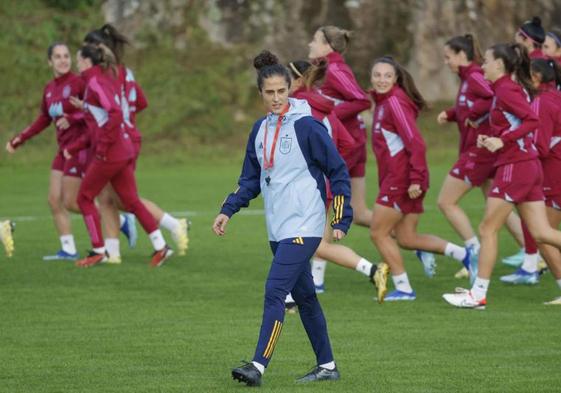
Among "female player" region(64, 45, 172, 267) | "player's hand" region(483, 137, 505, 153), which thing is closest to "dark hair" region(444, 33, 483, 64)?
"player's hand" region(483, 137, 505, 153)

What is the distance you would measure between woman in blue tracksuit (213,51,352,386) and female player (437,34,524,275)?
15.2ft

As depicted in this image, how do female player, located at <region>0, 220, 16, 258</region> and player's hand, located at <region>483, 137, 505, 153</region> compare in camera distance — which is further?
female player, located at <region>0, 220, 16, 258</region>

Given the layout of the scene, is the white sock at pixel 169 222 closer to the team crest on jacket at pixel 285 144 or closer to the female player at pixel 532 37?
the female player at pixel 532 37

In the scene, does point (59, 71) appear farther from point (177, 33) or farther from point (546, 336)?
point (177, 33)

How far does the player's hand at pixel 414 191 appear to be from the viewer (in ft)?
34.9

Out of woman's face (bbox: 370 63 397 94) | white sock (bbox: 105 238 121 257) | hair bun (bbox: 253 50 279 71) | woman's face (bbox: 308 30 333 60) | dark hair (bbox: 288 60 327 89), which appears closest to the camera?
hair bun (bbox: 253 50 279 71)

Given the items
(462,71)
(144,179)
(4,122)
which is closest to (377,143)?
(462,71)

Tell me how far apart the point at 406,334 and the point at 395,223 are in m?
1.93

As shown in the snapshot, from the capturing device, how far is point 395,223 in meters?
11.0

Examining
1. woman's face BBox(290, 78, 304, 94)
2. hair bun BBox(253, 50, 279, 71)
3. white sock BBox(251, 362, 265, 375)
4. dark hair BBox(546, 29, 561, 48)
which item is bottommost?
white sock BBox(251, 362, 265, 375)

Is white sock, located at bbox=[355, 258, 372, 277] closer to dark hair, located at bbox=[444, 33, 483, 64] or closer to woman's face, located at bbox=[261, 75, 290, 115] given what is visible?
dark hair, located at bbox=[444, 33, 483, 64]

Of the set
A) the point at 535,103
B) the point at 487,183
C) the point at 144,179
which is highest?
the point at 535,103

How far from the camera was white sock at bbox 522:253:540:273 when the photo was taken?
39.4 ft

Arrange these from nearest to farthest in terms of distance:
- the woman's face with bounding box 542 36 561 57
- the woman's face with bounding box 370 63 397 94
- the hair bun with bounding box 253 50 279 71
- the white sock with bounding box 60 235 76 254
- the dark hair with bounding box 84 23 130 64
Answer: the hair bun with bounding box 253 50 279 71, the woman's face with bounding box 370 63 397 94, the woman's face with bounding box 542 36 561 57, the dark hair with bounding box 84 23 130 64, the white sock with bounding box 60 235 76 254
